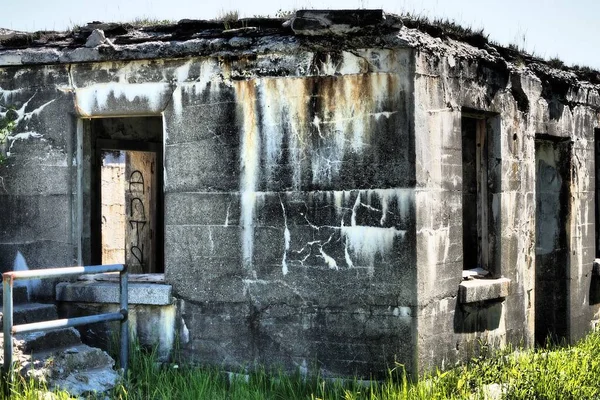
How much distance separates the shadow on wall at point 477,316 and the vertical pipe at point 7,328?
3600mm

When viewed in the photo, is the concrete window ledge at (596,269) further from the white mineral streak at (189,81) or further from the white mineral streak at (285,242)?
the white mineral streak at (189,81)

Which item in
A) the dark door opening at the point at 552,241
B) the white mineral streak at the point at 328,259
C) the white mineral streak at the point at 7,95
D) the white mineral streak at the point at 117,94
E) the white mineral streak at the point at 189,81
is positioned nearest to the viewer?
the white mineral streak at the point at 328,259

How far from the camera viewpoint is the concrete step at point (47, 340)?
690cm

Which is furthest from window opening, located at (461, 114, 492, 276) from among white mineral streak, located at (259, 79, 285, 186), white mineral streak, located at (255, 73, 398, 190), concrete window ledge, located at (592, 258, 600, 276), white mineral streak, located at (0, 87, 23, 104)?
white mineral streak, located at (0, 87, 23, 104)

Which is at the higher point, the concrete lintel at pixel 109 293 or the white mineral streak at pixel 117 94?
the white mineral streak at pixel 117 94

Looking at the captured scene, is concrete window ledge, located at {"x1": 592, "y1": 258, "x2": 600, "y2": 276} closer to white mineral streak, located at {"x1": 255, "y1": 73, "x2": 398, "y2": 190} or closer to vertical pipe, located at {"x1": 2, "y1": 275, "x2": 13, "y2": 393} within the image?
white mineral streak, located at {"x1": 255, "y1": 73, "x2": 398, "y2": 190}

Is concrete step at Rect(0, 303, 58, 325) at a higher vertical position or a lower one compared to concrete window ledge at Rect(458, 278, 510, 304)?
lower

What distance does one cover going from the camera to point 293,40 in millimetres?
7246

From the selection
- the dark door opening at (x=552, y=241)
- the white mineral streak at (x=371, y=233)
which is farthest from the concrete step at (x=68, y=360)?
the dark door opening at (x=552, y=241)

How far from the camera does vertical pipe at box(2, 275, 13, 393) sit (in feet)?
21.1

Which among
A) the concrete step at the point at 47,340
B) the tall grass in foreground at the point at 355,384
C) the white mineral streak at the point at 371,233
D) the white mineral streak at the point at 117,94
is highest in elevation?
the white mineral streak at the point at 117,94

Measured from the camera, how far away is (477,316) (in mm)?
7871

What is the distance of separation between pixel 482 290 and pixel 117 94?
3.65 m

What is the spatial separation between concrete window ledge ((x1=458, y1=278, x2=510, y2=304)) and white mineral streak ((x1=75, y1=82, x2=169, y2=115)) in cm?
307
